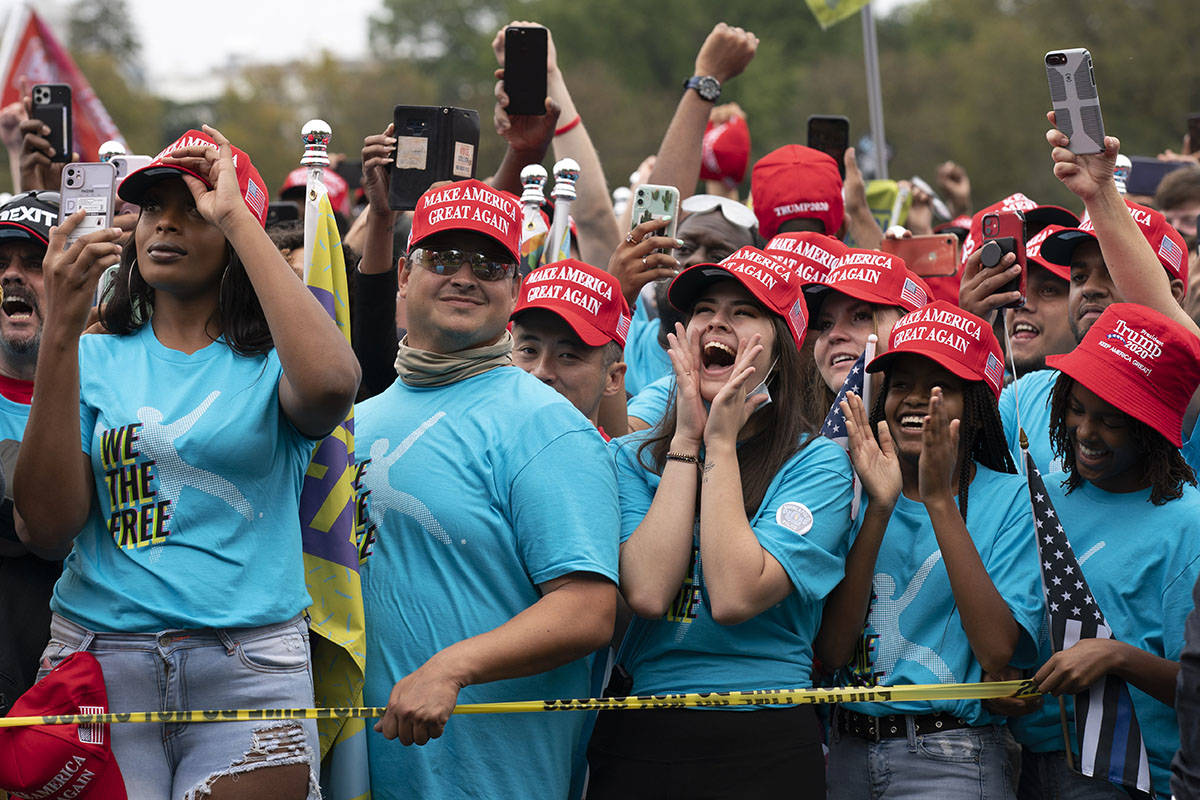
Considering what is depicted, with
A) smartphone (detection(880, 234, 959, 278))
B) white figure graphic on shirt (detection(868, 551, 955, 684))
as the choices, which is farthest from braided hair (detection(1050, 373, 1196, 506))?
smartphone (detection(880, 234, 959, 278))

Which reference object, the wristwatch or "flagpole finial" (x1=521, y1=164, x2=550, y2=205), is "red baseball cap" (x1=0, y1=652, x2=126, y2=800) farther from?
the wristwatch

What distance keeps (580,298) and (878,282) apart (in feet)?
3.44

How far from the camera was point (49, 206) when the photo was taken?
476 cm

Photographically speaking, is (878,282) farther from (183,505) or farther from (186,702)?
(186,702)

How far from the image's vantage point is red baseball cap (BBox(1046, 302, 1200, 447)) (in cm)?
395

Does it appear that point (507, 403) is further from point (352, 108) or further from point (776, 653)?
point (352, 108)

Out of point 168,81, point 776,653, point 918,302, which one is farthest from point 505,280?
point 168,81

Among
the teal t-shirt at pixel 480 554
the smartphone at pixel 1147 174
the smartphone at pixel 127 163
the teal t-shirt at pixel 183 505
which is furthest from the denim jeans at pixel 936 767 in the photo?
the smartphone at pixel 1147 174

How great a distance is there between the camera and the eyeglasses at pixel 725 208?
19.5 feet

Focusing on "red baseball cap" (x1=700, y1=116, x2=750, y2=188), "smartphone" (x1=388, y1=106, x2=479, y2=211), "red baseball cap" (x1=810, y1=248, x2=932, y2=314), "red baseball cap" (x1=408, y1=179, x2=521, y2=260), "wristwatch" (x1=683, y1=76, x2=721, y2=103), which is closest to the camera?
"red baseball cap" (x1=408, y1=179, x2=521, y2=260)

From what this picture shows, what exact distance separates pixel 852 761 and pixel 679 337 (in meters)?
1.25

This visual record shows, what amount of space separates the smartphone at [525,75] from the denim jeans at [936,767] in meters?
2.52

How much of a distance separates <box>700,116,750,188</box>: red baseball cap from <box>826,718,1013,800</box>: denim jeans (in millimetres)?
4886

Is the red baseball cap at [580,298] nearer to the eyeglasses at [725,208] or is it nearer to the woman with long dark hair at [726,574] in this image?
the woman with long dark hair at [726,574]
